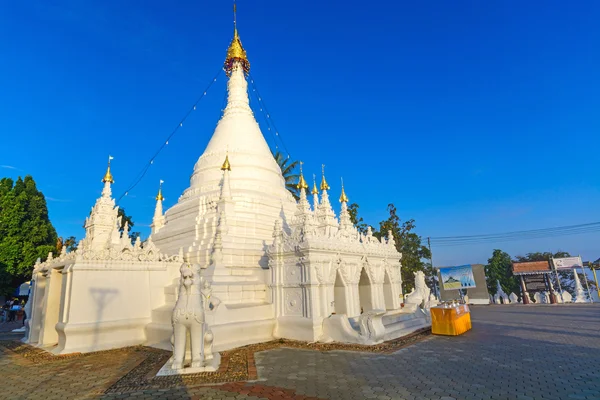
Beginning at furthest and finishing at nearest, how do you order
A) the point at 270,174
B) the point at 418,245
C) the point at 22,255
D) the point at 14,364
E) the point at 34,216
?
the point at 418,245
the point at 34,216
the point at 22,255
the point at 270,174
the point at 14,364

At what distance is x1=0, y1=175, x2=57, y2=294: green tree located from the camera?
28344mm

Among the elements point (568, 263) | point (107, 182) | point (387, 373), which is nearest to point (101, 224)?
point (107, 182)

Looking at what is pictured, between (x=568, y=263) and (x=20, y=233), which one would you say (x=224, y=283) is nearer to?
(x=20, y=233)

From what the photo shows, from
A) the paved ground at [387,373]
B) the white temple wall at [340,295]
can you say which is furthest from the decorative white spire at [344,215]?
the paved ground at [387,373]

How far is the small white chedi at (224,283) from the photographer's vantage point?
1288cm

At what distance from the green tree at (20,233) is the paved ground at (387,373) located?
67.3 feet

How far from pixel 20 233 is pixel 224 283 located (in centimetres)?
2643

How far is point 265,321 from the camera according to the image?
13883 millimetres

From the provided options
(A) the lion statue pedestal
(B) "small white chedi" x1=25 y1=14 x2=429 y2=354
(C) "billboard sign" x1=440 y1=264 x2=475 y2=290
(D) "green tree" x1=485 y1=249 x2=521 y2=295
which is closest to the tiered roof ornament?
(B) "small white chedi" x1=25 y1=14 x2=429 y2=354

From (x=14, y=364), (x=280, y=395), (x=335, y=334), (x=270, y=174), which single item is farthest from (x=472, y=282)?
(x=14, y=364)

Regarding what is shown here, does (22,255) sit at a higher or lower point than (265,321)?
higher

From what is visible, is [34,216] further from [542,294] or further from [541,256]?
[541,256]

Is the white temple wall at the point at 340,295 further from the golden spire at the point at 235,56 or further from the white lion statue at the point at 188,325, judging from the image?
the golden spire at the point at 235,56

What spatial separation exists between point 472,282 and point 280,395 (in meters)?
34.1
